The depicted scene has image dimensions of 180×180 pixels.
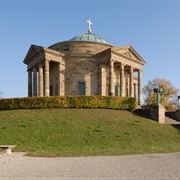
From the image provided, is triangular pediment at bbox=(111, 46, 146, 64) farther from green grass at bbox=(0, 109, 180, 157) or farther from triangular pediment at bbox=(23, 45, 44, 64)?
green grass at bbox=(0, 109, 180, 157)

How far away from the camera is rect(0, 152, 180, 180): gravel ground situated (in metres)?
7.16

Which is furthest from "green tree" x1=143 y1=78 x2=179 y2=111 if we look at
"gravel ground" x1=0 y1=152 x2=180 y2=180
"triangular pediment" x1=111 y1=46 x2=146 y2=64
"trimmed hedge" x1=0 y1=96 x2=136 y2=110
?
"gravel ground" x1=0 y1=152 x2=180 y2=180

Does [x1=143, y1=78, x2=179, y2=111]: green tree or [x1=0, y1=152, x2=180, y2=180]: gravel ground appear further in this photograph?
[x1=143, y1=78, x2=179, y2=111]: green tree

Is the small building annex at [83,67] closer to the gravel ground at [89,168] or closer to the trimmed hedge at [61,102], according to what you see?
the trimmed hedge at [61,102]

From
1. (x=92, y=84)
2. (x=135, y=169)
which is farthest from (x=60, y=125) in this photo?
(x=92, y=84)

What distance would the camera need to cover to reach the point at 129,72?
35562 millimetres

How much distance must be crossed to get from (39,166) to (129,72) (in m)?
29.2

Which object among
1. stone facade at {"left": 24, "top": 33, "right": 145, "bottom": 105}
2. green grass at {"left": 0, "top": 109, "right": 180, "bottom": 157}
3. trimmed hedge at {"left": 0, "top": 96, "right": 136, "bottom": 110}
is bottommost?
green grass at {"left": 0, "top": 109, "right": 180, "bottom": 157}

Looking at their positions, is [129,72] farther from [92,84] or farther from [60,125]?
[60,125]

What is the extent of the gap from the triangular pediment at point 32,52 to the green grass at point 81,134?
1348 cm

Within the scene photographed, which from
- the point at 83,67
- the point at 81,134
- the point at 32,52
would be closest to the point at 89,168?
the point at 81,134

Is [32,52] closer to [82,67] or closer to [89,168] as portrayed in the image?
[82,67]

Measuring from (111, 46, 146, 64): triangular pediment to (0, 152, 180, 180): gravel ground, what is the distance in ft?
74.8

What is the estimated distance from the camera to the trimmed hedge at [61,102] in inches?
883
